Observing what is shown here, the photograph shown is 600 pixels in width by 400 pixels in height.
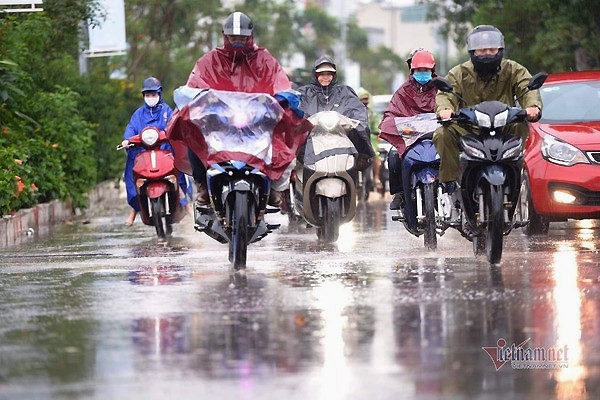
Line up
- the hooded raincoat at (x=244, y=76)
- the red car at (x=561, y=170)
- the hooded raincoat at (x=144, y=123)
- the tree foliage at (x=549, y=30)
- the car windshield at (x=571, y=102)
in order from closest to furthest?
the hooded raincoat at (x=244, y=76)
the red car at (x=561, y=170)
the car windshield at (x=571, y=102)
the hooded raincoat at (x=144, y=123)
the tree foliage at (x=549, y=30)

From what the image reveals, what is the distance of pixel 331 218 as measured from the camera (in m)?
14.6

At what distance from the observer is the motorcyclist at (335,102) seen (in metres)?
15.5

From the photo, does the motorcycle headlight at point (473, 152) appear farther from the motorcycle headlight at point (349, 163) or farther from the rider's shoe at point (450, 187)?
the motorcycle headlight at point (349, 163)

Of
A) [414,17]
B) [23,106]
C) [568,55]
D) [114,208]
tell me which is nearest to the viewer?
[23,106]

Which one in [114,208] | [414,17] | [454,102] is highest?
[414,17]

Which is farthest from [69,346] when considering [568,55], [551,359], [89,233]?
[568,55]

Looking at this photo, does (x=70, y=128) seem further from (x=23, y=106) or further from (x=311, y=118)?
(x=311, y=118)

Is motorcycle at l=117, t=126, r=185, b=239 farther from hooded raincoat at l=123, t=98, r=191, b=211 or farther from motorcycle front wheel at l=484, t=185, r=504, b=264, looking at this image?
motorcycle front wheel at l=484, t=185, r=504, b=264

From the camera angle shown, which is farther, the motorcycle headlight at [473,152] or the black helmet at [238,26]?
the black helmet at [238,26]

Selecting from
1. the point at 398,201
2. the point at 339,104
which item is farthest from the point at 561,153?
the point at 339,104

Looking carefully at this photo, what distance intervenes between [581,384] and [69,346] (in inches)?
104

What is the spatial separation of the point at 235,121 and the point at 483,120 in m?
1.86

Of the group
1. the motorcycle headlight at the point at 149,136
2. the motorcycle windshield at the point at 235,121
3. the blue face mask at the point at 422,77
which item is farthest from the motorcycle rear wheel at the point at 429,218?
the motorcycle headlight at the point at 149,136

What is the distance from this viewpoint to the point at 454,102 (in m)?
12.3
